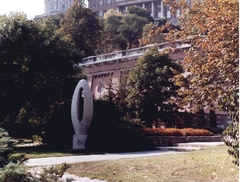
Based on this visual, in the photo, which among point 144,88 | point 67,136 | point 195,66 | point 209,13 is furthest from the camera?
point 144,88

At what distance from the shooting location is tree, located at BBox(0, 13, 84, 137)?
20141 millimetres

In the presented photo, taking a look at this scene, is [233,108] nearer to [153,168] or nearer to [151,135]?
[153,168]

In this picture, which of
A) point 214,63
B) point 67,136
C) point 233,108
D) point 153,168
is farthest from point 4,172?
point 67,136

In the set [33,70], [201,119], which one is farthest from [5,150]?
[201,119]

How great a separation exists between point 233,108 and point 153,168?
4257mm

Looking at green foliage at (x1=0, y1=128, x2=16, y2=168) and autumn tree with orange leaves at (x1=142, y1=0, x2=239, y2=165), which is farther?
autumn tree with orange leaves at (x1=142, y1=0, x2=239, y2=165)

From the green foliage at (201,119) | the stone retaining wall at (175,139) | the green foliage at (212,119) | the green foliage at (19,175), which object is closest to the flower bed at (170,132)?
the stone retaining wall at (175,139)

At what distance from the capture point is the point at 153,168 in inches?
371

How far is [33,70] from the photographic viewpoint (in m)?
20.6

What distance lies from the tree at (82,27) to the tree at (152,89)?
68.1ft

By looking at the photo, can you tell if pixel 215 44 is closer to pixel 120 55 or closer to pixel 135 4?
pixel 120 55

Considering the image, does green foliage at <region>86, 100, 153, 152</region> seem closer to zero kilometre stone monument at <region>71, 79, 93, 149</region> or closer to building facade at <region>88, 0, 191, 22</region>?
zero kilometre stone monument at <region>71, 79, 93, 149</region>

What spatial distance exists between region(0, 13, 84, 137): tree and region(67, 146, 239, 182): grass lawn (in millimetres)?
10101

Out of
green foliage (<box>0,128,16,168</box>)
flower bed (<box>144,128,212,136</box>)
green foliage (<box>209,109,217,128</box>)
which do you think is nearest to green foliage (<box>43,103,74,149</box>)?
flower bed (<box>144,128,212,136</box>)
